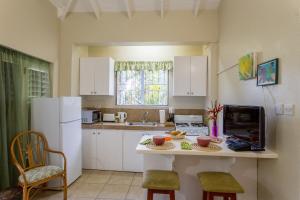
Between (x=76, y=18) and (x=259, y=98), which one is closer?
(x=259, y=98)

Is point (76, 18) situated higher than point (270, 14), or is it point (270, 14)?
point (76, 18)

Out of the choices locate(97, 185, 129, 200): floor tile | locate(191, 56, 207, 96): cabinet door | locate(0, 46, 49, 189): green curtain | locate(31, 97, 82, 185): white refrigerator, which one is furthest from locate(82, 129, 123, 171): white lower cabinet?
locate(191, 56, 207, 96): cabinet door

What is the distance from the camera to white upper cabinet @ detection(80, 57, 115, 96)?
14.5 feet

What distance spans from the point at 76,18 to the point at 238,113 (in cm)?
336

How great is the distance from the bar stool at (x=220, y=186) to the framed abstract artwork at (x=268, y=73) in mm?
959

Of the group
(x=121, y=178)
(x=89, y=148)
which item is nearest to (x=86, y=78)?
(x=89, y=148)

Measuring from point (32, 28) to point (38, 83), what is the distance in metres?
0.85

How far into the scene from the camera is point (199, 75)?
4.32 m

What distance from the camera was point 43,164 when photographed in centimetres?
306

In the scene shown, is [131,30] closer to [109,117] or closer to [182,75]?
[182,75]

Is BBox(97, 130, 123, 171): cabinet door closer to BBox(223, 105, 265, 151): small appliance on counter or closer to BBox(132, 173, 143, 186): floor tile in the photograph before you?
BBox(132, 173, 143, 186): floor tile

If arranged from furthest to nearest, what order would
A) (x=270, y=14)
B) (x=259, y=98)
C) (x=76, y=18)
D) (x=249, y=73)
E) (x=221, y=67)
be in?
(x=76, y=18) < (x=221, y=67) < (x=249, y=73) < (x=259, y=98) < (x=270, y=14)

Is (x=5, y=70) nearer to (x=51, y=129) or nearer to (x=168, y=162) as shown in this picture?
(x=51, y=129)

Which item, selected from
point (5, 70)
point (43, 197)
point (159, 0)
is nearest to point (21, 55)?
point (5, 70)
